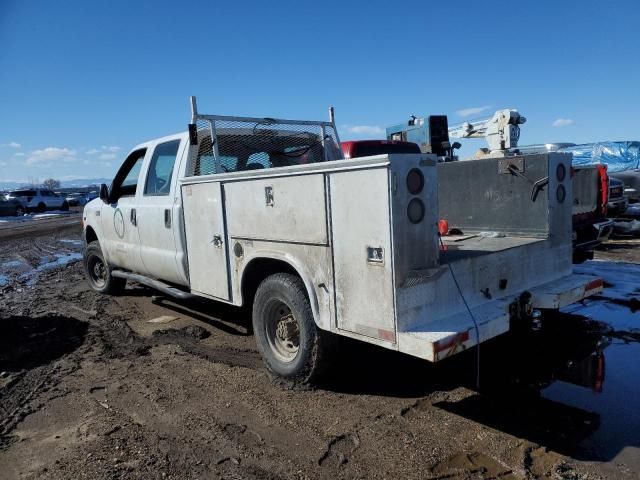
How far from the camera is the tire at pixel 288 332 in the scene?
3920 millimetres

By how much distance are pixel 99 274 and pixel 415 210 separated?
6.44 meters

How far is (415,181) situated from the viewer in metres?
3.24

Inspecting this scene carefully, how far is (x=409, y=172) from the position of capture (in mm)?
3207

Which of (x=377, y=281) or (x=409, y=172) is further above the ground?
(x=409, y=172)

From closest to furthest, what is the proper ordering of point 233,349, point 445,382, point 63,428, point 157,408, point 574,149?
1. point 63,428
2. point 157,408
3. point 445,382
4. point 233,349
5. point 574,149

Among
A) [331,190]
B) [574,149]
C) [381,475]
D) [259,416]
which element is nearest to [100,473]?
[259,416]

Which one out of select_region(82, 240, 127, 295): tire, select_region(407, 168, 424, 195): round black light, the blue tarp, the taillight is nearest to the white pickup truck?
select_region(407, 168, 424, 195): round black light

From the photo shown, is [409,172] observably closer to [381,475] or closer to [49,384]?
[381,475]

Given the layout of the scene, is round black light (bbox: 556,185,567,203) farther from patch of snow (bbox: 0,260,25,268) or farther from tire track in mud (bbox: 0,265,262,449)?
patch of snow (bbox: 0,260,25,268)

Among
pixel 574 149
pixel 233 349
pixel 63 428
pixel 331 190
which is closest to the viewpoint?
pixel 331 190

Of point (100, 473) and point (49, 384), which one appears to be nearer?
point (100, 473)

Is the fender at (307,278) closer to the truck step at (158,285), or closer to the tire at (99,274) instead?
the truck step at (158,285)

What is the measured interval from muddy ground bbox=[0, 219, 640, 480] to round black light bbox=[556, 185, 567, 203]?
4.62ft

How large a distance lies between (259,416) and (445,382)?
1.54m
